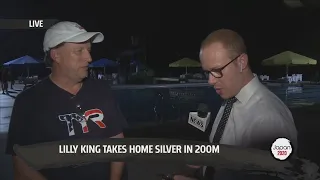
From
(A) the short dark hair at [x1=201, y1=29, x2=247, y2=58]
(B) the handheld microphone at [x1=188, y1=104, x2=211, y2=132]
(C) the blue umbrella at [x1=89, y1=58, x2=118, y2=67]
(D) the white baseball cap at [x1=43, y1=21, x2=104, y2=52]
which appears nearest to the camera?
(A) the short dark hair at [x1=201, y1=29, x2=247, y2=58]

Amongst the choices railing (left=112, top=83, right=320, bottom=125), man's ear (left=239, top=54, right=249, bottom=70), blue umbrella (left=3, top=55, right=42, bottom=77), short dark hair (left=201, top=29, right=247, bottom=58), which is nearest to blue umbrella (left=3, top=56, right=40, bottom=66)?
blue umbrella (left=3, top=55, right=42, bottom=77)

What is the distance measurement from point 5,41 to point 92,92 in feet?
1.92

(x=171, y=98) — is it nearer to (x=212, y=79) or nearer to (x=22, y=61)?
(x=212, y=79)

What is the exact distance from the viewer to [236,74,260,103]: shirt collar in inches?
53.5

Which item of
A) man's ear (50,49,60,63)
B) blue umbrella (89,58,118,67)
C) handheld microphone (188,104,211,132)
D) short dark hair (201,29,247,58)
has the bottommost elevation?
handheld microphone (188,104,211,132)

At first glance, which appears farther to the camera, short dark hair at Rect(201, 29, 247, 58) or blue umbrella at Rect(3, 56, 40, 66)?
blue umbrella at Rect(3, 56, 40, 66)

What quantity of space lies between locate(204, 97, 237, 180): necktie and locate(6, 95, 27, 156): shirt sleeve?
843 millimetres

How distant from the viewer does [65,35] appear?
1495 millimetres

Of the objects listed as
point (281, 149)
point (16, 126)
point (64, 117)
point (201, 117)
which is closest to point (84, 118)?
point (64, 117)

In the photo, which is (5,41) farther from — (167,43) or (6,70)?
(167,43)

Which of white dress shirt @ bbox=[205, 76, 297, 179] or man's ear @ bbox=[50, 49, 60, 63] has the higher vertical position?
man's ear @ bbox=[50, 49, 60, 63]

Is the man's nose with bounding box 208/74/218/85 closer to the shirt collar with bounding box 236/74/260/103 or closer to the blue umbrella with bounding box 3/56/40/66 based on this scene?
the shirt collar with bounding box 236/74/260/103

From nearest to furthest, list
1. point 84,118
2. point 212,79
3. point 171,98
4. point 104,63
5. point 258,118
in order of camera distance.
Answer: point 258,118 → point 212,79 → point 84,118 → point 104,63 → point 171,98

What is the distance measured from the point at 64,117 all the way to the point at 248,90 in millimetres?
803
